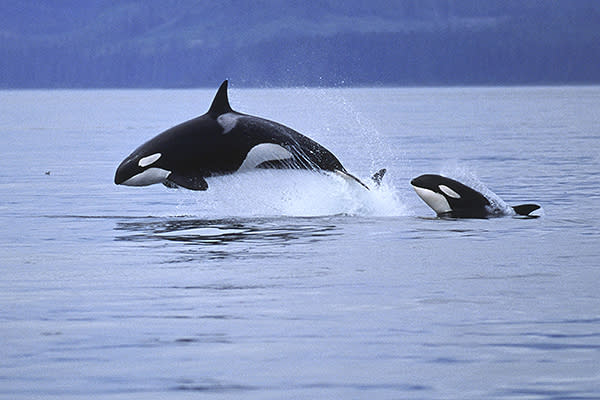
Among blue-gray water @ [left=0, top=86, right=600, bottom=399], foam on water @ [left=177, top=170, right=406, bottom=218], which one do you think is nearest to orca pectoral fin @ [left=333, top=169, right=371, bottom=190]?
foam on water @ [left=177, top=170, right=406, bottom=218]

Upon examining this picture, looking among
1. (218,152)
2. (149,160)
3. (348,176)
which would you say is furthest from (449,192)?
(149,160)

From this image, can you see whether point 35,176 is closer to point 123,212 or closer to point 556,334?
point 123,212

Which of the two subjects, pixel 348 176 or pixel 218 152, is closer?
pixel 218 152

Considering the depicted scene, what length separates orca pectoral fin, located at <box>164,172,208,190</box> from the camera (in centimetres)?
1789

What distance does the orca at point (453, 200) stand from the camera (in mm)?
19656

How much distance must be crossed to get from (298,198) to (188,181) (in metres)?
2.72

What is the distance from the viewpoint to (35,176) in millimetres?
30359

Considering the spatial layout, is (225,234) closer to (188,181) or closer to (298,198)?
(188,181)

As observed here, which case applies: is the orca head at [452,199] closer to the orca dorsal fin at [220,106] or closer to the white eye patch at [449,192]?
the white eye patch at [449,192]

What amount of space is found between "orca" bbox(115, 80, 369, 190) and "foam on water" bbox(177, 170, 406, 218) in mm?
→ 617

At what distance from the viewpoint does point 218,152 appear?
18422 mm

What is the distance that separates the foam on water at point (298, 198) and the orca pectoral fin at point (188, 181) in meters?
1.02

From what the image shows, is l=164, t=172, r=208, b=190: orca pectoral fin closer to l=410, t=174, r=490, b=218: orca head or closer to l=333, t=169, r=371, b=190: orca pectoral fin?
l=333, t=169, r=371, b=190: orca pectoral fin

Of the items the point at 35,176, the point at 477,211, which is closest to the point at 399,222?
the point at 477,211
